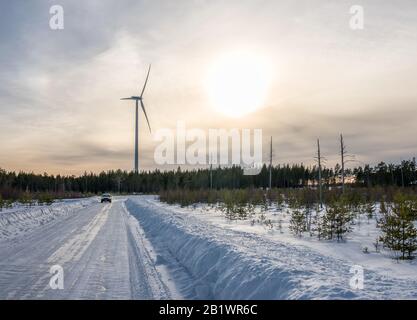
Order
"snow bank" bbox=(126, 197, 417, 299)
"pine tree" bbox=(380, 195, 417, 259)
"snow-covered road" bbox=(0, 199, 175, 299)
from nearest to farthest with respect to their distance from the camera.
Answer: "snow bank" bbox=(126, 197, 417, 299), "snow-covered road" bbox=(0, 199, 175, 299), "pine tree" bbox=(380, 195, 417, 259)

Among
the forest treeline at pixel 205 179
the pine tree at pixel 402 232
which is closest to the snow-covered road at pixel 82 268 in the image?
the pine tree at pixel 402 232

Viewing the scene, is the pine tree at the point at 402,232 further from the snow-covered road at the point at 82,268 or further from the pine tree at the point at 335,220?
the snow-covered road at the point at 82,268

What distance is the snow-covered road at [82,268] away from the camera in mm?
6824

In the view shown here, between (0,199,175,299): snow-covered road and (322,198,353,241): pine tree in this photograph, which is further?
(322,198,353,241): pine tree

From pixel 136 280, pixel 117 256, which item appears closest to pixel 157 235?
pixel 117 256

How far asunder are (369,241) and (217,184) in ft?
353

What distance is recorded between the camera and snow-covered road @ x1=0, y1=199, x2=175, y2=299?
22.4 feet

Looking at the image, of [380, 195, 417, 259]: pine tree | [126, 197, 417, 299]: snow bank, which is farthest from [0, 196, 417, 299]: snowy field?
[380, 195, 417, 259]: pine tree

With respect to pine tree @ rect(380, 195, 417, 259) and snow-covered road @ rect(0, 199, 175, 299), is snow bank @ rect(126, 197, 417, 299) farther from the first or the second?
pine tree @ rect(380, 195, 417, 259)

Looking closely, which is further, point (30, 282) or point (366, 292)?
point (30, 282)

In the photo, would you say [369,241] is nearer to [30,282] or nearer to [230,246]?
[230,246]

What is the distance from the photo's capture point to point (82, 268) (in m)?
8.95
